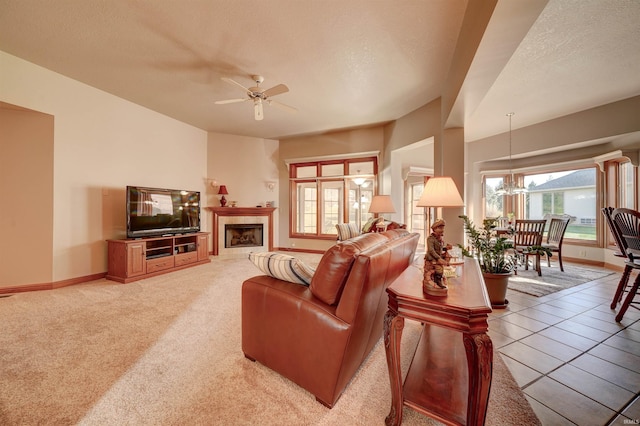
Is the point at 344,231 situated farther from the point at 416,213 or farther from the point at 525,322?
the point at 416,213

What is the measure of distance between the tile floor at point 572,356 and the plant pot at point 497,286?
Answer: 9 cm

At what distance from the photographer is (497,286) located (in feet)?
9.32

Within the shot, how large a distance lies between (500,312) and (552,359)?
0.88m

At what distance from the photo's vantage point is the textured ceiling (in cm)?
230

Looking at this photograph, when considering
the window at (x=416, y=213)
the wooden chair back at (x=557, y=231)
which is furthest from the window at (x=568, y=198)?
the window at (x=416, y=213)

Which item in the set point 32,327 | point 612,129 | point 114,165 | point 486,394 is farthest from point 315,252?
point 612,129

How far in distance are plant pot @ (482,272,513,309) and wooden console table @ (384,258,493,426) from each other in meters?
1.42

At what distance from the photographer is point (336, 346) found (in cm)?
135

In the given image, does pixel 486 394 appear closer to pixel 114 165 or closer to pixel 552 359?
pixel 552 359

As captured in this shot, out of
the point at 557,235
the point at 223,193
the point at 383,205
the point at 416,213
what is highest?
the point at 223,193

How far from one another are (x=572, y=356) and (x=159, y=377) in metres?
3.03

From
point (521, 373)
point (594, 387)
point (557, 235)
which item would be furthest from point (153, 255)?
point (557, 235)

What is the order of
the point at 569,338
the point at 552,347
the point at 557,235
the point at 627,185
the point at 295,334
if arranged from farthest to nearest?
1. the point at 627,185
2. the point at 557,235
3. the point at 569,338
4. the point at 552,347
5. the point at 295,334

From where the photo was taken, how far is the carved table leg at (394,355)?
122cm
